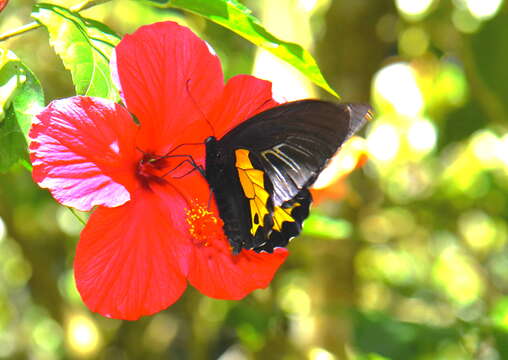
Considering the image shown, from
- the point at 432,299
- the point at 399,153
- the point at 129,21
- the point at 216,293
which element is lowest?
the point at 432,299

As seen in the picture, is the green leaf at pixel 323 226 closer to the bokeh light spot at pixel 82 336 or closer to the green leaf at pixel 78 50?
the green leaf at pixel 78 50

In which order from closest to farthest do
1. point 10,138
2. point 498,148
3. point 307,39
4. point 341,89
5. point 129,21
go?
point 10,138, point 307,39, point 341,89, point 129,21, point 498,148

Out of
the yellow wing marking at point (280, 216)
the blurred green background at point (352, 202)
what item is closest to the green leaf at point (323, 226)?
the blurred green background at point (352, 202)

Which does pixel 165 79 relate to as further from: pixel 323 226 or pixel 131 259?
pixel 323 226

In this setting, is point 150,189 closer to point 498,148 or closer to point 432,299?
point 432,299

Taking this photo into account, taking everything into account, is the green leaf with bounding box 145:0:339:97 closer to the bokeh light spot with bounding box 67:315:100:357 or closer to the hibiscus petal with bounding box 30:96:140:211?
the hibiscus petal with bounding box 30:96:140:211

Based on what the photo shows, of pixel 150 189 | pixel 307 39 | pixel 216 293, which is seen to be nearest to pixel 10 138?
pixel 150 189

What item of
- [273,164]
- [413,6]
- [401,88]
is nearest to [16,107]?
[273,164]
